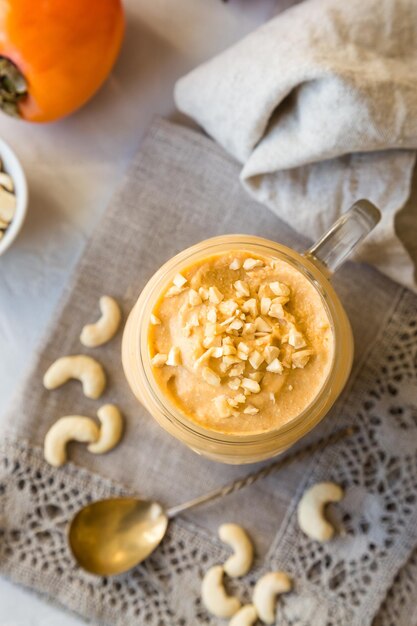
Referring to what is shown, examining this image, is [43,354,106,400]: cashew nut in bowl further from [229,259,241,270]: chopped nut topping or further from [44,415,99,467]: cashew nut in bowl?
[229,259,241,270]: chopped nut topping

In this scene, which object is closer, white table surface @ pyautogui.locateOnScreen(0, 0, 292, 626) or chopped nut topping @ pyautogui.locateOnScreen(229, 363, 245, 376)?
chopped nut topping @ pyautogui.locateOnScreen(229, 363, 245, 376)

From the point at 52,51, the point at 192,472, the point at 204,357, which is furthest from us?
the point at 192,472

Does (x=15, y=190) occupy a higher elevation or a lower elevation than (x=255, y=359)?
higher

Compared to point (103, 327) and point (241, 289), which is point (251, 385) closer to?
point (241, 289)

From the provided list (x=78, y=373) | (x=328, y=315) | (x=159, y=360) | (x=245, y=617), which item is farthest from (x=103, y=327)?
(x=245, y=617)

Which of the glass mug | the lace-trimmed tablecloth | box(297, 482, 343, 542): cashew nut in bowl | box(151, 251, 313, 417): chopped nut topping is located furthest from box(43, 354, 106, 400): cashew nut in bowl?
box(297, 482, 343, 542): cashew nut in bowl

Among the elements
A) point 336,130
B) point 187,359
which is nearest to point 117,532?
point 187,359
